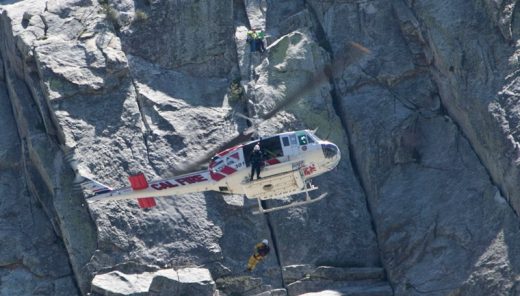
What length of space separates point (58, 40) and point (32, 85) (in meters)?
1.71

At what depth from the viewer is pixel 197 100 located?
44344 mm

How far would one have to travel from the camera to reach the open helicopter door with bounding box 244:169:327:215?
38.9 meters

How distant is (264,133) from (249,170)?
4.43 metres

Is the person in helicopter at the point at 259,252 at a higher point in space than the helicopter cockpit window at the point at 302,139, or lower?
lower

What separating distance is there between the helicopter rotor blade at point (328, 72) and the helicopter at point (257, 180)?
A: 3.05 feet

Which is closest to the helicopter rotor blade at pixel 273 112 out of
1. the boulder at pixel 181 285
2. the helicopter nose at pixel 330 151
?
the helicopter nose at pixel 330 151

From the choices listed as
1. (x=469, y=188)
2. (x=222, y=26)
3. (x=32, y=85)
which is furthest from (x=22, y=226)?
(x=469, y=188)

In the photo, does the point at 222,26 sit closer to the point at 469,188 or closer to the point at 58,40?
the point at 58,40

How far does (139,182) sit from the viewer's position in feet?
129

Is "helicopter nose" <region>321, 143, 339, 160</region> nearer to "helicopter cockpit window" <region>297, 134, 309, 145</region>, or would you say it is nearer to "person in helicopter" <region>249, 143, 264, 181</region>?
"helicopter cockpit window" <region>297, 134, 309, 145</region>

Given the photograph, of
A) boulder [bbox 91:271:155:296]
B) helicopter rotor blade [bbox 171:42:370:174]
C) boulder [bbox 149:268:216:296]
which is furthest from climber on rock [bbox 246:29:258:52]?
boulder [bbox 91:271:155:296]

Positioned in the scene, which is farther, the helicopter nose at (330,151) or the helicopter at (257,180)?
the helicopter nose at (330,151)

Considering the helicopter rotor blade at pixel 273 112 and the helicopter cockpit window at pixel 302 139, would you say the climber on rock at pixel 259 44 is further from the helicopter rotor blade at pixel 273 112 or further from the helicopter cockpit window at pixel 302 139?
the helicopter cockpit window at pixel 302 139

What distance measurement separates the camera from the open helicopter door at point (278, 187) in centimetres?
3888
